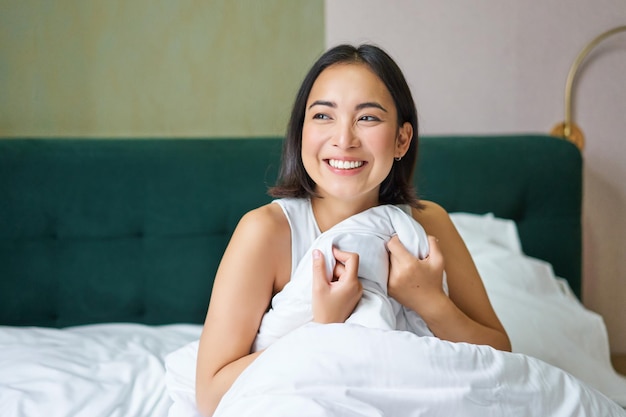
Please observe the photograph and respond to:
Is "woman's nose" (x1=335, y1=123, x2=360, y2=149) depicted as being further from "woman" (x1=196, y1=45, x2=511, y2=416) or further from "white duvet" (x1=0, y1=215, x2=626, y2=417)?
"white duvet" (x1=0, y1=215, x2=626, y2=417)

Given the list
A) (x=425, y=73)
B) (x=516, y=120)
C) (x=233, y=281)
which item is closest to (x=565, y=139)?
(x=516, y=120)

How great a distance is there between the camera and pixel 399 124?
60.6 inches

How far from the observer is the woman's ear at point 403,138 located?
1556mm

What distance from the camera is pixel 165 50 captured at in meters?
2.49

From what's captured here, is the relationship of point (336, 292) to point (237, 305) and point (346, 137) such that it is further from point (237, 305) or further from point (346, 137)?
point (346, 137)

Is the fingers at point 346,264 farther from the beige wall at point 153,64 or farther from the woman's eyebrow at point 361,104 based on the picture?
the beige wall at point 153,64

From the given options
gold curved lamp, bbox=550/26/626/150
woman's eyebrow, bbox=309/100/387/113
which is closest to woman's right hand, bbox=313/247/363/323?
woman's eyebrow, bbox=309/100/387/113

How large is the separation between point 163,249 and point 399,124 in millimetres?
1116

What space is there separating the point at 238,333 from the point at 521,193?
5.17 feet

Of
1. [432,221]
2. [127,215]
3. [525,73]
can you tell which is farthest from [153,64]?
[525,73]

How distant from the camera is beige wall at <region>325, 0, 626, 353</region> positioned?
2.76m

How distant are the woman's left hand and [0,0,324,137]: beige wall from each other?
4.18 ft

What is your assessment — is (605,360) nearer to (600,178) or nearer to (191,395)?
(600,178)

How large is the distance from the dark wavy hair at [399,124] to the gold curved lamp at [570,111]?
57.7 inches
